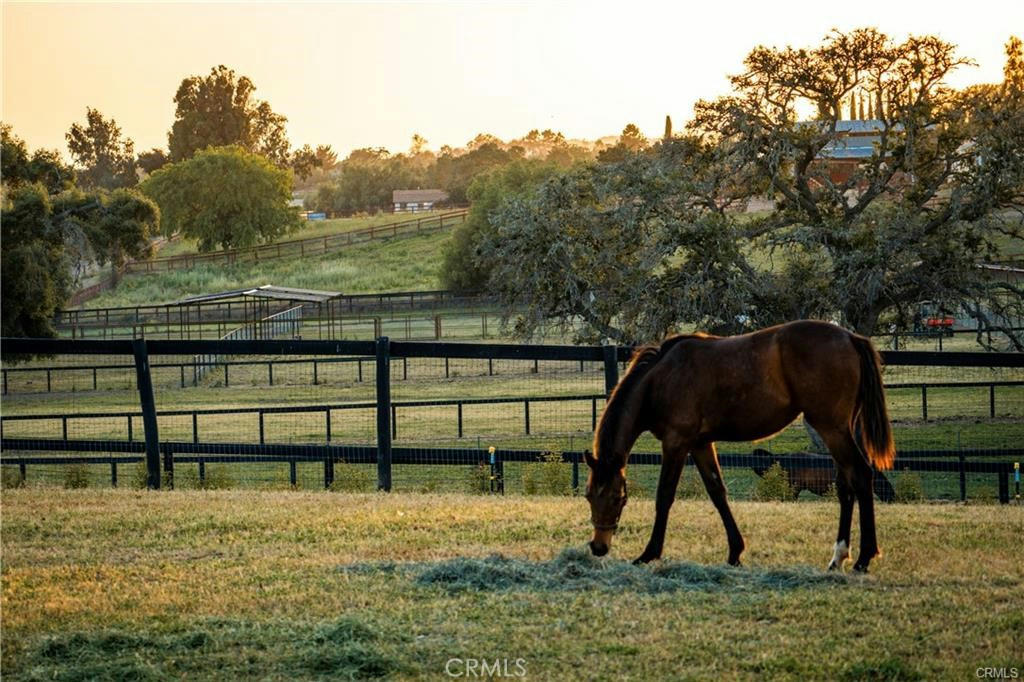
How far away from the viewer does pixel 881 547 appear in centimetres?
824

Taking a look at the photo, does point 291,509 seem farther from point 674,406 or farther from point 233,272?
point 233,272

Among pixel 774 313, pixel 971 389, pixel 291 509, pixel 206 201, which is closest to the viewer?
pixel 291 509

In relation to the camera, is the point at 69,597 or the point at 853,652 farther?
the point at 69,597

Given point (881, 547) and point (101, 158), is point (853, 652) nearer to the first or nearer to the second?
point (881, 547)

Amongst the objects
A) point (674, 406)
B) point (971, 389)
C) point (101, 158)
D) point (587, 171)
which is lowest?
point (971, 389)

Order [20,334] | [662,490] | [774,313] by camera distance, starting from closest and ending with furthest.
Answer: [662,490] < [774,313] < [20,334]

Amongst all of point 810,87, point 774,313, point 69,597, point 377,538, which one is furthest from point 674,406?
point 810,87

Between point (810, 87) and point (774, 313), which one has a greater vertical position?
point (810, 87)

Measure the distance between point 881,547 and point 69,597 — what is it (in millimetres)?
5014

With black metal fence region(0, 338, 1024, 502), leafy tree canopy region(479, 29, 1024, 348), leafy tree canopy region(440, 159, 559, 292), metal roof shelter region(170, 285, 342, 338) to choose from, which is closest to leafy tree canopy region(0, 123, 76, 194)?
metal roof shelter region(170, 285, 342, 338)

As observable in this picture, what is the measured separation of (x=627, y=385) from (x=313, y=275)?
67.8m

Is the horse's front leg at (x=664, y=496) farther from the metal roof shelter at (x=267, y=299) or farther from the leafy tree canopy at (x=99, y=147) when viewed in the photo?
the leafy tree canopy at (x=99, y=147)

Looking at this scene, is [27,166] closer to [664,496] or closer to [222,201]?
[222,201]

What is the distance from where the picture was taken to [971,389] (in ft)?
88.1
